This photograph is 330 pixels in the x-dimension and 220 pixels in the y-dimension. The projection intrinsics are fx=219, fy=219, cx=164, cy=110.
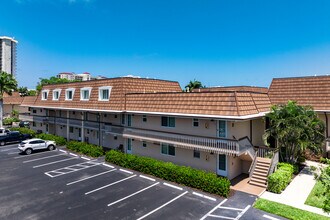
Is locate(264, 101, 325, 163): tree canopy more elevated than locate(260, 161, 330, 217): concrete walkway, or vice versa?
locate(264, 101, 325, 163): tree canopy

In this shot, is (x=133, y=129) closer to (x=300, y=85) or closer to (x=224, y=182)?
(x=224, y=182)

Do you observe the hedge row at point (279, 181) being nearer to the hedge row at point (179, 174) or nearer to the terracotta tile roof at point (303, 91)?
the hedge row at point (179, 174)

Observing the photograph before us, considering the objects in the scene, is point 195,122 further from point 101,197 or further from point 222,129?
point 101,197

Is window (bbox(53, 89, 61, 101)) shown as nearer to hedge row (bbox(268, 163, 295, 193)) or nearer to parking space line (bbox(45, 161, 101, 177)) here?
parking space line (bbox(45, 161, 101, 177))

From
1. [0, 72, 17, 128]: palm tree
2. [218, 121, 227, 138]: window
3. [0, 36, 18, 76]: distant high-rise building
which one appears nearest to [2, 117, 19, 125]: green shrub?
[0, 72, 17, 128]: palm tree

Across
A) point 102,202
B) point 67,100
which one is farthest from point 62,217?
point 67,100
